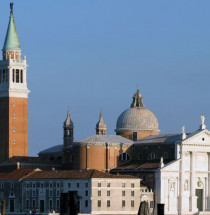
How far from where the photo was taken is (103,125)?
83.6 metres

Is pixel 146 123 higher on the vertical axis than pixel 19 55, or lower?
lower

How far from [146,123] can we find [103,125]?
4734 millimetres

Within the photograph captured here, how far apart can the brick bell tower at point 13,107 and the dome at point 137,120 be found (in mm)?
9153

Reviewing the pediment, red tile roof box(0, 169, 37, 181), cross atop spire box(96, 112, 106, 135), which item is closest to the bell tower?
cross atop spire box(96, 112, 106, 135)

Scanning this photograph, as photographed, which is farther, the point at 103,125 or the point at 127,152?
the point at 103,125

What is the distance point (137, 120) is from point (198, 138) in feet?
32.4

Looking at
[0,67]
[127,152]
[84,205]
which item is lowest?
[84,205]

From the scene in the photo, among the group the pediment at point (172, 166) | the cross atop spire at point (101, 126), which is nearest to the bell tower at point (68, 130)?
the cross atop spire at point (101, 126)

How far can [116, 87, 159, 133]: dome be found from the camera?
8106cm

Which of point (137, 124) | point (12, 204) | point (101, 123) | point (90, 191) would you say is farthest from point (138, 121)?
point (12, 204)

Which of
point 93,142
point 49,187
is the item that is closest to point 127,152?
point 93,142

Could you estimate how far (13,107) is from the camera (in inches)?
3250

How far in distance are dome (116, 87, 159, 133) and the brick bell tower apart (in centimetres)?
915

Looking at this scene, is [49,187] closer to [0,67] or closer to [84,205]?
[84,205]
